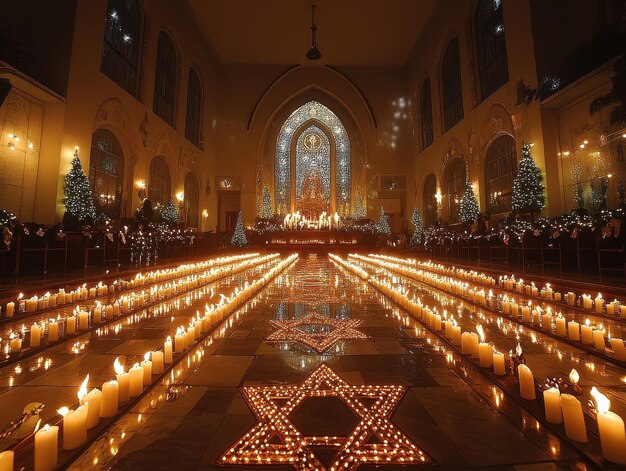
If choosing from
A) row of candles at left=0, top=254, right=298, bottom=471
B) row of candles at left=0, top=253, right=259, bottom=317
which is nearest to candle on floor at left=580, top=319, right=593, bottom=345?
row of candles at left=0, top=254, right=298, bottom=471

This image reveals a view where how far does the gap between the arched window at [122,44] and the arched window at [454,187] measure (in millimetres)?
14485

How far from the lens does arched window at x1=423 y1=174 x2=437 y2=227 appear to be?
1847cm

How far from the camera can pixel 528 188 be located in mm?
9453

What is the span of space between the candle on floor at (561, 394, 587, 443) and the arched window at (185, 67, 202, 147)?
1910 centimetres

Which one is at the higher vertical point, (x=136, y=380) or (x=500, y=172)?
(x=500, y=172)

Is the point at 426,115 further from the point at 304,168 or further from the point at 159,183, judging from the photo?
the point at 159,183

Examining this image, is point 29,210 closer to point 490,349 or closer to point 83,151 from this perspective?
point 83,151

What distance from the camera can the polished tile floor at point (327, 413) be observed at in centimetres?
132

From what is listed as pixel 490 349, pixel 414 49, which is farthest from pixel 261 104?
pixel 490 349

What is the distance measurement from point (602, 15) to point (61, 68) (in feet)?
46.3

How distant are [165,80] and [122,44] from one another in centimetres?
330

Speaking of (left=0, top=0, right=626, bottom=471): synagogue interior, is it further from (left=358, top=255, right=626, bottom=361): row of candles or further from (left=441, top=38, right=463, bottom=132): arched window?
(left=441, top=38, right=463, bottom=132): arched window

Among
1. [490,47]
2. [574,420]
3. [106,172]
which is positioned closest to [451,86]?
[490,47]

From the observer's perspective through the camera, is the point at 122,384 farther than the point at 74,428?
Yes
